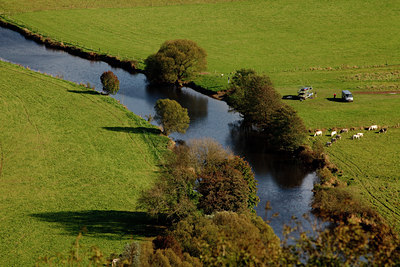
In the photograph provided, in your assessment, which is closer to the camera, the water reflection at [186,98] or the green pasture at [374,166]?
the green pasture at [374,166]

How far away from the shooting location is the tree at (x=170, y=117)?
81312mm

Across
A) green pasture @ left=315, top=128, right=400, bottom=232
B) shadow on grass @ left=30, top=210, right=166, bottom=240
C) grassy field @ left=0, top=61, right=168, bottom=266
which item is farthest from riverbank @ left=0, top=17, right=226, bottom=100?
shadow on grass @ left=30, top=210, right=166, bottom=240

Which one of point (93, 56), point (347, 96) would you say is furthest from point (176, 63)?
point (347, 96)

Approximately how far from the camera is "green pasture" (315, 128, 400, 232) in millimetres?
63419

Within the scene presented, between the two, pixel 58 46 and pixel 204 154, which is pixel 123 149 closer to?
pixel 204 154

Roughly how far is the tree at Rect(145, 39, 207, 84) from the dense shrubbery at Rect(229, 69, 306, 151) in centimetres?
1337

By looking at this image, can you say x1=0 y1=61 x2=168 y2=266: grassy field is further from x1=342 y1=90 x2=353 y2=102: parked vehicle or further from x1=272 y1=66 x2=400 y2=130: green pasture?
x1=342 y1=90 x2=353 y2=102: parked vehicle

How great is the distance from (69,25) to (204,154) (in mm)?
97026

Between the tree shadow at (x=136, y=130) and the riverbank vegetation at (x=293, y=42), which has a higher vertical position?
the riverbank vegetation at (x=293, y=42)

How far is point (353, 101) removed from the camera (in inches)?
4028

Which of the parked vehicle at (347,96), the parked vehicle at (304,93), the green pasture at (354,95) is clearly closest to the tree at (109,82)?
the green pasture at (354,95)

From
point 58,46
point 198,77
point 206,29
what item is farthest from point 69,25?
point 198,77

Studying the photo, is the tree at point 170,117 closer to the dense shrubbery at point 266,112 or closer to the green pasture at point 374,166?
the dense shrubbery at point 266,112

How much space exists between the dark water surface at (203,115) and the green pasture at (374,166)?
597 centimetres
